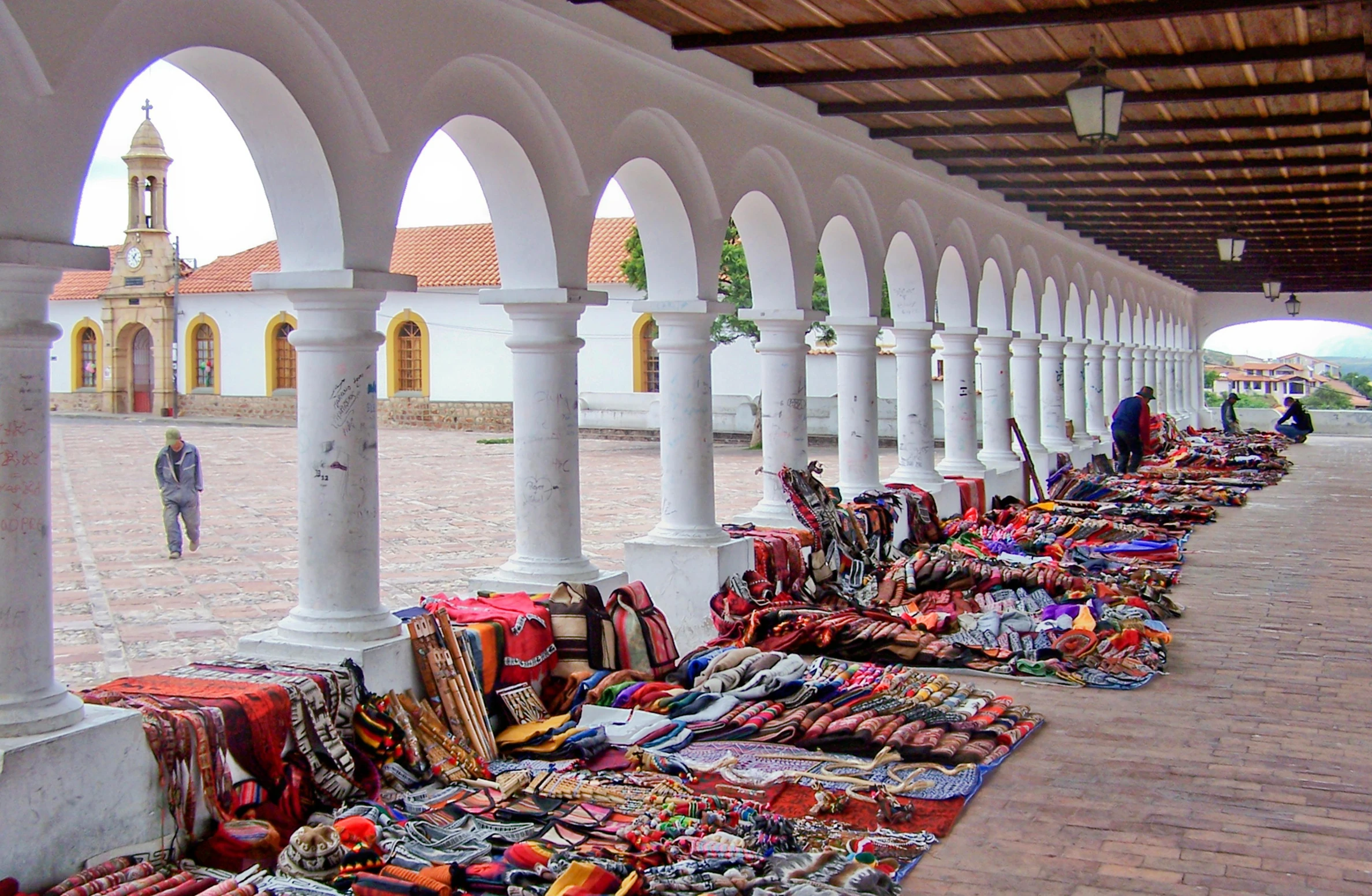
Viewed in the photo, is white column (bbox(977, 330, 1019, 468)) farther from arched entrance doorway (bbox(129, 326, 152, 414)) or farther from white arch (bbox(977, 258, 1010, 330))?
arched entrance doorway (bbox(129, 326, 152, 414))

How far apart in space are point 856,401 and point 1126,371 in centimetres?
1501

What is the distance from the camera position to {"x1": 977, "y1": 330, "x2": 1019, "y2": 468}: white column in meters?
15.1

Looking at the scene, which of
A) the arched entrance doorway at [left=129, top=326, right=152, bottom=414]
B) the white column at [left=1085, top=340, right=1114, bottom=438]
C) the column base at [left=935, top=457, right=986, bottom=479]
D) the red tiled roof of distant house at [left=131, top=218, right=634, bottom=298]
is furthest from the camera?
the arched entrance doorway at [left=129, top=326, right=152, bottom=414]

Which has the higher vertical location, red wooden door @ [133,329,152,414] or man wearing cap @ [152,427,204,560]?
red wooden door @ [133,329,152,414]

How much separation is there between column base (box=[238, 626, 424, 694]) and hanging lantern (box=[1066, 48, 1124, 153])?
451 cm

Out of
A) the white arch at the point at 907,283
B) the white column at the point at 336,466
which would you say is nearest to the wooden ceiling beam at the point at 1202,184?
the white arch at the point at 907,283

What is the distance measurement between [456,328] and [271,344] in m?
6.28

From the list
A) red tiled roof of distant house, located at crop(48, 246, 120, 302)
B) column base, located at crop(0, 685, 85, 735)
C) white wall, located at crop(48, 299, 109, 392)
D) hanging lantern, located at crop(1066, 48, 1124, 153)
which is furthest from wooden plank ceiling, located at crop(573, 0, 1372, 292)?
white wall, located at crop(48, 299, 109, 392)

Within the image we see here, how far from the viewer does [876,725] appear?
6.17m

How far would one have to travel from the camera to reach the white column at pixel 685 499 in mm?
8156

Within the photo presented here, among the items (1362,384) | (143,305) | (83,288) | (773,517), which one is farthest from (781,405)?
(1362,384)

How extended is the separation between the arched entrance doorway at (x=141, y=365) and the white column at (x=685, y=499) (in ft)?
122

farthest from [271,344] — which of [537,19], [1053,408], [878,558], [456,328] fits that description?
[537,19]

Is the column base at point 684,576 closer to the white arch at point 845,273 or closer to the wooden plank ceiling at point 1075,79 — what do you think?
the wooden plank ceiling at point 1075,79
